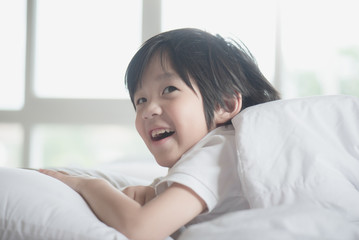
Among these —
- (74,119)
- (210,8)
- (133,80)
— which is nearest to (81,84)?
(74,119)

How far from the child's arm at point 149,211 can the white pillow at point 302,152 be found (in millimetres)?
120

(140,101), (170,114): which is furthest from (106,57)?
(170,114)

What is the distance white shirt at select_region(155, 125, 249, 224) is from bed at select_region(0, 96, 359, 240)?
40 mm

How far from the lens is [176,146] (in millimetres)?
929

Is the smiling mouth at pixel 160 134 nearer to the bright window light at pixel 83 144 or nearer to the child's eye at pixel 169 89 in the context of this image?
the child's eye at pixel 169 89

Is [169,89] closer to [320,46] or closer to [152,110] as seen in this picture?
[152,110]

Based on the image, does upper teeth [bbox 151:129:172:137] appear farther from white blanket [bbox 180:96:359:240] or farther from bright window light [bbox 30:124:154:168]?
bright window light [bbox 30:124:154:168]

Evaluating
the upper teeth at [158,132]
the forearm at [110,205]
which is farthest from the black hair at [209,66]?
the forearm at [110,205]

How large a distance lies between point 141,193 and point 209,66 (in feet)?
1.12

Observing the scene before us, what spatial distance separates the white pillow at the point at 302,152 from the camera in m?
0.73

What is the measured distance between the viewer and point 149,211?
69 cm

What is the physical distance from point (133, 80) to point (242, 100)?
287 millimetres

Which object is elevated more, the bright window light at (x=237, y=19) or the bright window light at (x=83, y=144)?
the bright window light at (x=237, y=19)

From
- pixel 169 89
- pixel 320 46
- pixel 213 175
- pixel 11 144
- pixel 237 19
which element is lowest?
pixel 11 144
